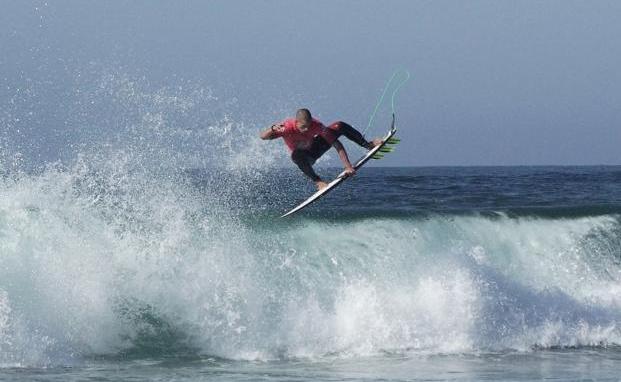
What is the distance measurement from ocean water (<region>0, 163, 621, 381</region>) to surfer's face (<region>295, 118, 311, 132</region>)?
7.85ft

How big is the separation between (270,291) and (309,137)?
2.27 meters

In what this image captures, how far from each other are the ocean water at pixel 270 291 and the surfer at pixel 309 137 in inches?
75.7

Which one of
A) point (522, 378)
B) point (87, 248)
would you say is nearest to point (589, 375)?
point (522, 378)

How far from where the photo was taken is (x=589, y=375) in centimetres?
1097

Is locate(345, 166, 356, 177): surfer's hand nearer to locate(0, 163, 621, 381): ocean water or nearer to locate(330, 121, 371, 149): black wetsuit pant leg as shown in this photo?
locate(330, 121, 371, 149): black wetsuit pant leg

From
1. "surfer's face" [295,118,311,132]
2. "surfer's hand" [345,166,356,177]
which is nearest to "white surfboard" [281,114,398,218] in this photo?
"surfer's hand" [345,166,356,177]

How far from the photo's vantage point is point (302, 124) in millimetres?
12430

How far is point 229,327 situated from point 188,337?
55cm

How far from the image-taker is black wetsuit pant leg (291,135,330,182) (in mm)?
12758

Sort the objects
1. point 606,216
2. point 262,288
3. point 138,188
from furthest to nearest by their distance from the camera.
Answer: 1. point 606,216
2. point 138,188
3. point 262,288

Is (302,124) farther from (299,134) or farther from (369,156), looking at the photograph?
(369,156)

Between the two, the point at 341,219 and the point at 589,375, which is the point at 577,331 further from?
the point at 341,219

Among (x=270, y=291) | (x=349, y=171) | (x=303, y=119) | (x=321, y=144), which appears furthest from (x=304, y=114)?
(x=270, y=291)

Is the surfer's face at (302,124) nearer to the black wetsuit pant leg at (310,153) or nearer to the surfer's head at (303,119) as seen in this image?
the surfer's head at (303,119)
